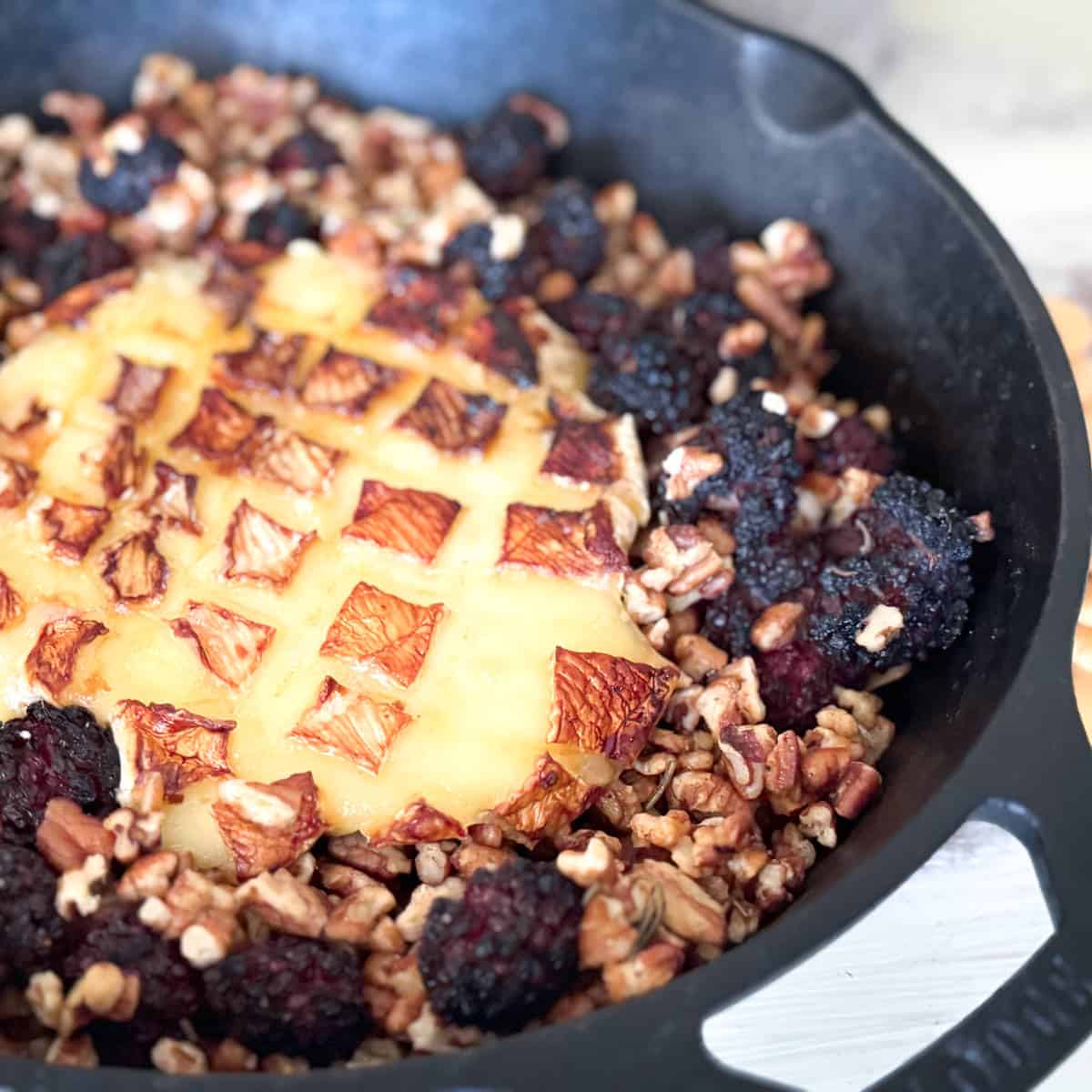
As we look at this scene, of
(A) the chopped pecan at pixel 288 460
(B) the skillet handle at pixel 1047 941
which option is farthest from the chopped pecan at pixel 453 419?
(B) the skillet handle at pixel 1047 941

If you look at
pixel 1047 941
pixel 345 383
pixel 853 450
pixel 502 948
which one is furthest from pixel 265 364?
pixel 1047 941

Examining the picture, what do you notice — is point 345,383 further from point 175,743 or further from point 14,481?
point 175,743

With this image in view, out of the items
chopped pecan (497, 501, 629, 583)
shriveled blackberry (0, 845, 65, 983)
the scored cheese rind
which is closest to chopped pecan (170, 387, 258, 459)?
the scored cheese rind

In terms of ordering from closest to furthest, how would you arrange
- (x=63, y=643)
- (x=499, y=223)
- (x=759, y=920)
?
(x=759, y=920)
(x=63, y=643)
(x=499, y=223)

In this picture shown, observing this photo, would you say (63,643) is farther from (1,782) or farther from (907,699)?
(907,699)

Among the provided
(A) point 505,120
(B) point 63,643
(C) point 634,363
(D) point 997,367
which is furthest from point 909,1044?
(A) point 505,120

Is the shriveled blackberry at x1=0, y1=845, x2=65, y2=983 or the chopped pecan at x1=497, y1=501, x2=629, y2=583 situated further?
the chopped pecan at x1=497, y1=501, x2=629, y2=583

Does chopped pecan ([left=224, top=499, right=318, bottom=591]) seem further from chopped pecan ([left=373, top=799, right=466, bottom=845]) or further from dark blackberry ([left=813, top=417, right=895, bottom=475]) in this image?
dark blackberry ([left=813, top=417, right=895, bottom=475])
